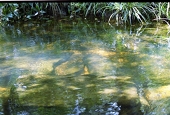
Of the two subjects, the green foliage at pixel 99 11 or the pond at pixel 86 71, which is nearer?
the pond at pixel 86 71

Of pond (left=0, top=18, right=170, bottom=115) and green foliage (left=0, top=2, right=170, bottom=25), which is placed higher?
green foliage (left=0, top=2, right=170, bottom=25)

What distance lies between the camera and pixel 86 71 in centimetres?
288

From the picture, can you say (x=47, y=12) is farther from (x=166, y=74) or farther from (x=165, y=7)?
(x=166, y=74)

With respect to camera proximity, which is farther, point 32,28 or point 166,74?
point 32,28

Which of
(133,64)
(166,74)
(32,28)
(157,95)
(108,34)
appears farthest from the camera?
(32,28)

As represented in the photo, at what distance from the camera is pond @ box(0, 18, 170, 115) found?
2203 mm

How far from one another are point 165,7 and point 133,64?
7.74 ft

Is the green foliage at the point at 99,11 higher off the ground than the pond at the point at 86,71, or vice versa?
the green foliage at the point at 99,11

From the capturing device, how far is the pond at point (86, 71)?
220 cm

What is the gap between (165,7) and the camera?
495 centimetres

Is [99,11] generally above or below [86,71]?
above

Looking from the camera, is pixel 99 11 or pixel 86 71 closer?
pixel 86 71

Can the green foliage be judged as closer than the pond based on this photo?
No

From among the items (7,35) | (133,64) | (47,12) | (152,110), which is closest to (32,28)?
(7,35)
